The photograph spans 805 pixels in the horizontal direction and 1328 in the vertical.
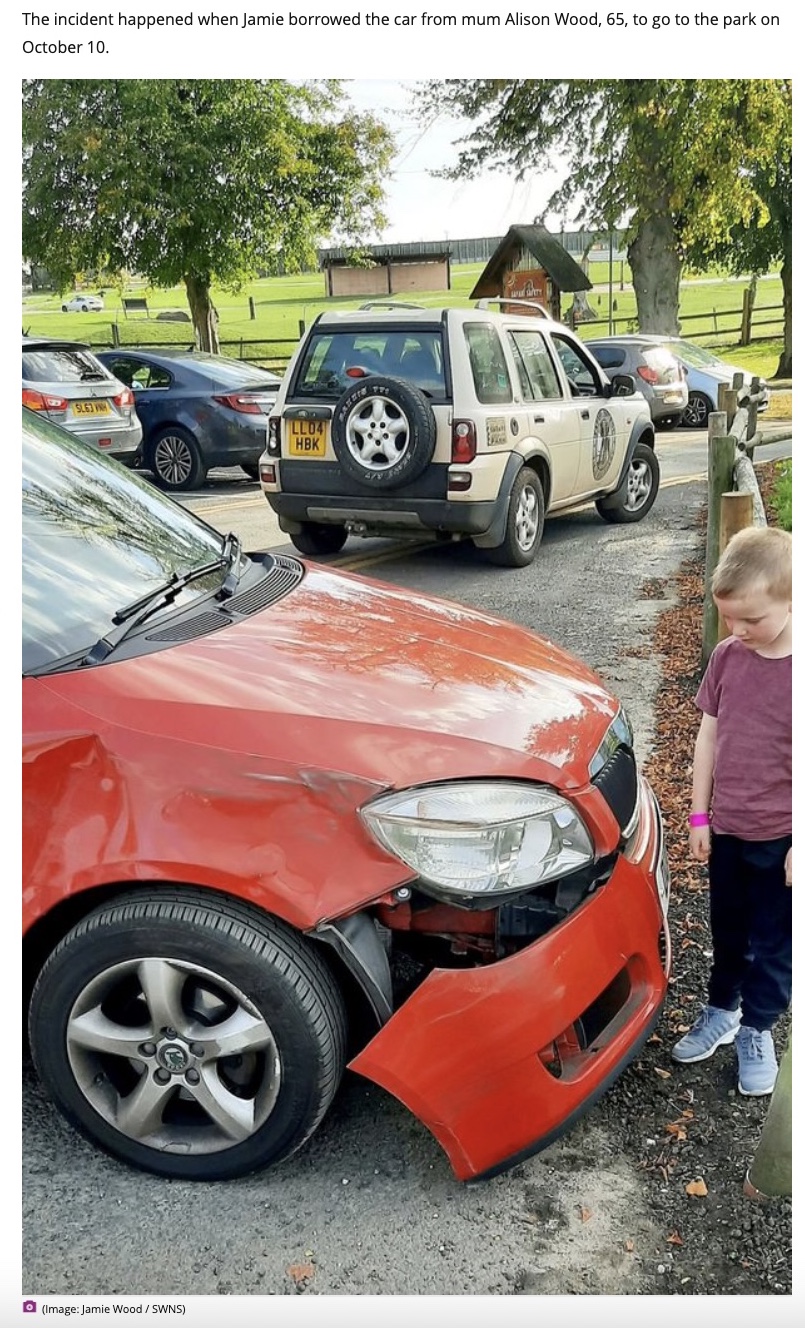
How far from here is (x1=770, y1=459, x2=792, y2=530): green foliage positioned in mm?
6414

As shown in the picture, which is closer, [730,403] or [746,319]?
[730,403]

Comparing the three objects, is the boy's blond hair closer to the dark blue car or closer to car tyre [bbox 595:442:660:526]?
car tyre [bbox 595:442:660:526]

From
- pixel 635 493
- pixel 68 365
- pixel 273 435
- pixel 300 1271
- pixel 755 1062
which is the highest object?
pixel 68 365

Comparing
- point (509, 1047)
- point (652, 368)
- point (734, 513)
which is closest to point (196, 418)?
point (652, 368)

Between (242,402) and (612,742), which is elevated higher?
(242,402)

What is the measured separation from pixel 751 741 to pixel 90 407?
7.06 m

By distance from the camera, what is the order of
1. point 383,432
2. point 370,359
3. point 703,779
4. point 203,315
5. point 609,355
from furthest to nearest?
point 609,355 < point 203,315 < point 370,359 < point 383,432 < point 703,779

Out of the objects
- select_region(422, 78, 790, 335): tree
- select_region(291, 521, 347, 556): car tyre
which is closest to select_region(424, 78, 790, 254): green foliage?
select_region(422, 78, 790, 335): tree

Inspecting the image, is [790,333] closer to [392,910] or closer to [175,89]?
[392,910]

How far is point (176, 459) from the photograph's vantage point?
11156 mm

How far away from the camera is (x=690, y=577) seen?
24.9 ft

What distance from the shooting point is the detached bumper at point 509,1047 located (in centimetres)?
204

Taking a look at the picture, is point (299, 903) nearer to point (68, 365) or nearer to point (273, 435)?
point (273, 435)
